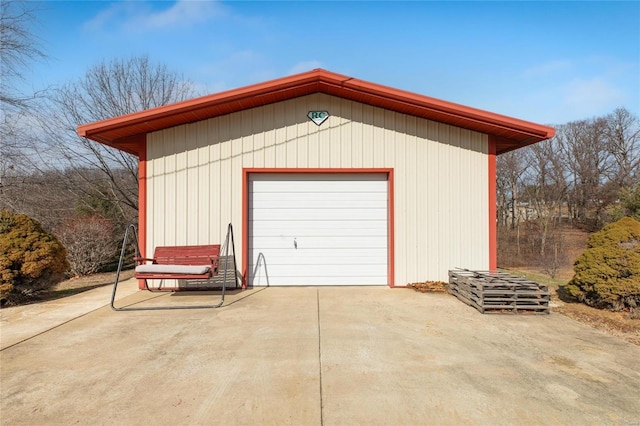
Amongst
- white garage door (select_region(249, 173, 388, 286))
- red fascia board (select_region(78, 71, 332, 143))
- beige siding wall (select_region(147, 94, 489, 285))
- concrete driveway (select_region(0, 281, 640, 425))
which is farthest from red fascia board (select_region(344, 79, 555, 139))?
concrete driveway (select_region(0, 281, 640, 425))

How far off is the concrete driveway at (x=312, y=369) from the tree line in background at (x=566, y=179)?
1949 cm

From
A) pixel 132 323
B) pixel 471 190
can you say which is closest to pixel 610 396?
pixel 471 190

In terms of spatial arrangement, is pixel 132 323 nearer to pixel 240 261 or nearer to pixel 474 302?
pixel 240 261

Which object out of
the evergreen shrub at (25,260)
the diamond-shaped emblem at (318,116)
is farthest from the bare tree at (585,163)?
the evergreen shrub at (25,260)

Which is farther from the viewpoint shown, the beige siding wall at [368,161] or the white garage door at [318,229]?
the white garage door at [318,229]

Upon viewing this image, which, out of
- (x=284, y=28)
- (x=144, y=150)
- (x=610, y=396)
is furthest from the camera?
(x=284, y=28)

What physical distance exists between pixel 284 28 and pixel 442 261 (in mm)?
6409

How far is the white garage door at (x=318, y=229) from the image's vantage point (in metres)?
6.62

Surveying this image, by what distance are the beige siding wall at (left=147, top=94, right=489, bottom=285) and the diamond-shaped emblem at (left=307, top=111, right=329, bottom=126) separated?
77mm

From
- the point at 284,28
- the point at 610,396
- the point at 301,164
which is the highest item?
the point at 284,28

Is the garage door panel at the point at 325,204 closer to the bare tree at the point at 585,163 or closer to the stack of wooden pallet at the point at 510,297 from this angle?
the stack of wooden pallet at the point at 510,297

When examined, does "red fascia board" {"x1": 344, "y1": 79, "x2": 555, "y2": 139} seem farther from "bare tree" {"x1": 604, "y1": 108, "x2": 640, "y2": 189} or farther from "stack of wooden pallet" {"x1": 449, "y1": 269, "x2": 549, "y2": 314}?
"bare tree" {"x1": 604, "y1": 108, "x2": 640, "y2": 189}

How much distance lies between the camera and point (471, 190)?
6551 millimetres

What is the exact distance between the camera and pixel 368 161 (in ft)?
21.5
